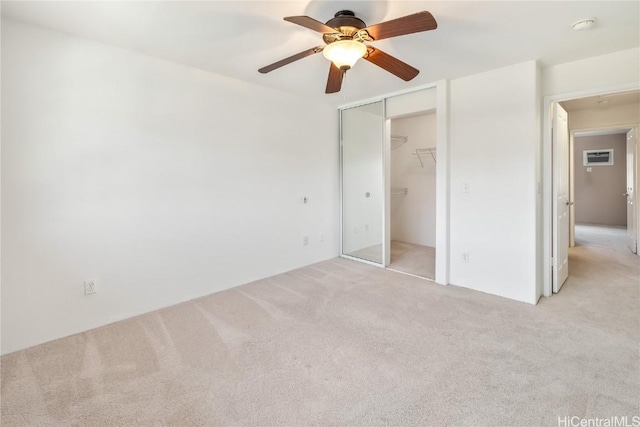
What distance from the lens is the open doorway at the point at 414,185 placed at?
540 cm

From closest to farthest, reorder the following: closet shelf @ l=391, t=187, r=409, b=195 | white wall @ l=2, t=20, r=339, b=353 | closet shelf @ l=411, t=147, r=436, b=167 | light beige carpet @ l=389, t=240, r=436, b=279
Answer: white wall @ l=2, t=20, r=339, b=353 → light beige carpet @ l=389, t=240, r=436, b=279 → closet shelf @ l=411, t=147, r=436, b=167 → closet shelf @ l=391, t=187, r=409, b=195

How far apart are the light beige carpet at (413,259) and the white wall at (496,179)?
56cm

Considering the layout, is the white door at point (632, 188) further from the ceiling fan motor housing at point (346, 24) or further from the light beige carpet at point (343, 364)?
the ceiling fan motor housing at point (346, 24)

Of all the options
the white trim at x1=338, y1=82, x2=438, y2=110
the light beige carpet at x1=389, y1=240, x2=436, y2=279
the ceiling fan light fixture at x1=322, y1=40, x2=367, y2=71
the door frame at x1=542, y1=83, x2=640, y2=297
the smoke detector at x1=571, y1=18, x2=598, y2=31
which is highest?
the white trim at x1=338, y1=82, x2=438, y2=110

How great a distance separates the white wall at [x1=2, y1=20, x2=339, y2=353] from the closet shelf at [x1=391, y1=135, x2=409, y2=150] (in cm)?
221

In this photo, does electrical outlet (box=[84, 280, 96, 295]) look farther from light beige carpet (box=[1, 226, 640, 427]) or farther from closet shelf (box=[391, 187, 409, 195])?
closet shelf (box=[391, 187, 409, 195])

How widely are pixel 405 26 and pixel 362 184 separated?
9.95 feet

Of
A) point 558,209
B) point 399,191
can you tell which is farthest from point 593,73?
point 399,191

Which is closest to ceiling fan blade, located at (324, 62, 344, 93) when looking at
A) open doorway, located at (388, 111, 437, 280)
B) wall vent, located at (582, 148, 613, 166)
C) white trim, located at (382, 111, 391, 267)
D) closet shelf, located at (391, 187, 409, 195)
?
white trim, located at (382, 111, 391, 267)

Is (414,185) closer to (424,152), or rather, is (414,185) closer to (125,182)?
(424,152)

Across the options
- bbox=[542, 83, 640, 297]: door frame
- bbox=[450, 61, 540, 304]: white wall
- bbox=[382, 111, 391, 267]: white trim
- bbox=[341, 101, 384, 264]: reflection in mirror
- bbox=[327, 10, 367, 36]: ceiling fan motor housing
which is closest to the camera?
bbox=[327, 10, 367, 36]: ceiling fan motor housing

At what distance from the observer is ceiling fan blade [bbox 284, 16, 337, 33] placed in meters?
1.59

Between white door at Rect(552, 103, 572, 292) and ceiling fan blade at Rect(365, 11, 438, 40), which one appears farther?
white door at Rect(552, 103, 572, 292)

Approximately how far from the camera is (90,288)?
8.44 ft
